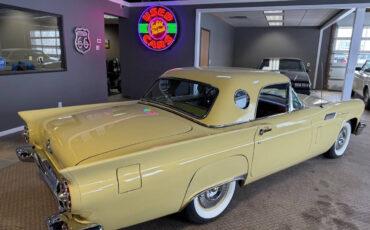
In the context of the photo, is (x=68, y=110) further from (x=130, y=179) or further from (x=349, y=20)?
(x=349, y=20)

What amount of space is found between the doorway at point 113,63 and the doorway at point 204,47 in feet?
10.7

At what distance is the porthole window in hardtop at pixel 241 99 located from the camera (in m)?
2.58

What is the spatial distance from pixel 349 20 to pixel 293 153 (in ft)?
39.3

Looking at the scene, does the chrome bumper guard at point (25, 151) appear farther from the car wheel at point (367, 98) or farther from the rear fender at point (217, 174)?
the car wheel at point (367, 98)

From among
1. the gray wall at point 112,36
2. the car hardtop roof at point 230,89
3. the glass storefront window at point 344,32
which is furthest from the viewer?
the gray wall at point 112,36

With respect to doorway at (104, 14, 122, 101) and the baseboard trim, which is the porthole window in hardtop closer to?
the baseboard trim

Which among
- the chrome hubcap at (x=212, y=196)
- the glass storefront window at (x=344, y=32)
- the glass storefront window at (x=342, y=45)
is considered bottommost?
the chrome hubcap at (x=212, y=196)

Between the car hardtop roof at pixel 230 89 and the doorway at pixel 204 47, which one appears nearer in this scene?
the car hardtop roof at pixel 230 89

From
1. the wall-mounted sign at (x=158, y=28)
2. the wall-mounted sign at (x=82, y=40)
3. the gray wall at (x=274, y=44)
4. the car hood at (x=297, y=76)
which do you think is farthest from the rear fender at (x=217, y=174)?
the gray wall at (x=274, y=44)

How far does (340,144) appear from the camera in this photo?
4164mm

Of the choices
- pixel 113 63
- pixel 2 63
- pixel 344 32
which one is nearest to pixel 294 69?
pixel 344 32

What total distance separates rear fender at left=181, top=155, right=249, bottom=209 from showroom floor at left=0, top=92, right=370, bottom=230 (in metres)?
0.54

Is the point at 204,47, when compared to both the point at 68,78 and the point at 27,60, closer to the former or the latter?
the point at 68,78

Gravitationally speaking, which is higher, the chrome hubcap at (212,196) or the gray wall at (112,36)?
the gray wall at (112,36)
